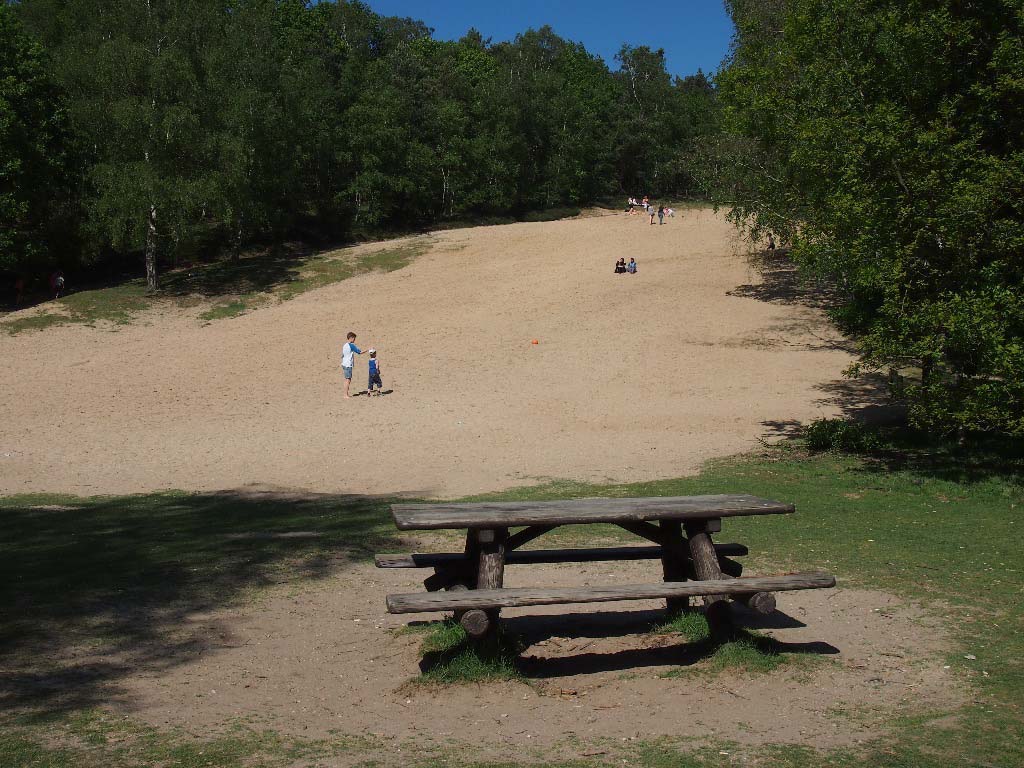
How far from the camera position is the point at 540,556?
7.61m

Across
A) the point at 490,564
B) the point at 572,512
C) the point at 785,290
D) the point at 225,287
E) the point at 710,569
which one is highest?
the point at 225,287

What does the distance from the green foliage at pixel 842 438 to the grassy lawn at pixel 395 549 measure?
1.05 ft

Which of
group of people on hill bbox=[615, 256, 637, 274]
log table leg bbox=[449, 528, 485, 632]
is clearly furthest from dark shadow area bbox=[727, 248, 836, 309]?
log table leg bbox=[449, 528, 485, 632]

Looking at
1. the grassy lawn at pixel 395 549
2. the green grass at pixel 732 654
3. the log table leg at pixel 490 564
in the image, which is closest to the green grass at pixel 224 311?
the grassy lawn at pixel 395 549

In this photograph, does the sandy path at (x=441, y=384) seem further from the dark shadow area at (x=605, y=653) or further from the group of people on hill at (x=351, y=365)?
the dark shadow area at (x=605, y=653)

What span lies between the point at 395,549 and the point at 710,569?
456 cm

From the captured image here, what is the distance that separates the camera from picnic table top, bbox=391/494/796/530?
249 inches

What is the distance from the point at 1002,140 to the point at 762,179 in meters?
8.88

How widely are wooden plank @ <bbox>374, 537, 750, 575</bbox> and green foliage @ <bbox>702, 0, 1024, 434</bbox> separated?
616 centimetres

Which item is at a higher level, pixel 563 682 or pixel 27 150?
pixel 27 150

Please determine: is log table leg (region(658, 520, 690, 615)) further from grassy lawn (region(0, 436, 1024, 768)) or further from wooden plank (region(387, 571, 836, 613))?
wooden plank (region(387, 571, 836, 613))

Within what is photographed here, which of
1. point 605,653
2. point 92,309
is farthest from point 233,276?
point 605,653

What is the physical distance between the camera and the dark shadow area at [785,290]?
104 feet

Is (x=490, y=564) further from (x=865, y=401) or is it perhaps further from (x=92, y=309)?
(x=92, y=309)
